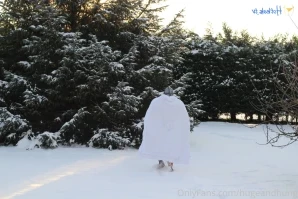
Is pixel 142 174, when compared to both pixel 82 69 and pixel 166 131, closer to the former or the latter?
pixel 166 131

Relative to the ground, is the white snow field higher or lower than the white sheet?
lower

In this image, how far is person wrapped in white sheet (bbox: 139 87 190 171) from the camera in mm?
6648

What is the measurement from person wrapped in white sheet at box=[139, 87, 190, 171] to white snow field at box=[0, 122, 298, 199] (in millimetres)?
316

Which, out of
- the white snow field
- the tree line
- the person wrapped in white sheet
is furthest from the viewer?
the tree line

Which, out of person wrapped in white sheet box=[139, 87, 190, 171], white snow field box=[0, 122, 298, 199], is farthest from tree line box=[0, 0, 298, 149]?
person wrapped in white sheet box=[139, 87, 190, 171]

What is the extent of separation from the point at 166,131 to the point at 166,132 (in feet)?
0.06

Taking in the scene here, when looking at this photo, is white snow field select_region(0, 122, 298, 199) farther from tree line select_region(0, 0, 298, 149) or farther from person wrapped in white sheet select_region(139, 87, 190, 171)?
tree line select_region(0, 0, 298, 149)

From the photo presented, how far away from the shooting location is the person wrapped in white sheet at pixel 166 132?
21.8ft

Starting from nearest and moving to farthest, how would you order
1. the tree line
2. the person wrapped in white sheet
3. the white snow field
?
the white snow field, the person wrapped in white sheet, the tree line

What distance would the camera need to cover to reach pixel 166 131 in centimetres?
671

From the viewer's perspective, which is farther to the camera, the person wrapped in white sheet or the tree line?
the tree line

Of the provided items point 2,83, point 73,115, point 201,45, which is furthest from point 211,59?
point 2,83

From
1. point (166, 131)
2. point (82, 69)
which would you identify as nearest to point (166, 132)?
point (166, 131)

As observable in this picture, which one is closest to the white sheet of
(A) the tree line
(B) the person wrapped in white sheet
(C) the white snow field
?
(B) the person wrapped in white sheet
